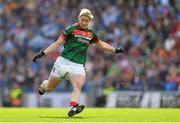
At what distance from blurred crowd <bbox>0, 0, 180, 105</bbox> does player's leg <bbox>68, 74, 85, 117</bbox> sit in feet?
30.6

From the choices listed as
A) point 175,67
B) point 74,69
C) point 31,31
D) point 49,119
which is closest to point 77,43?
point 74,69

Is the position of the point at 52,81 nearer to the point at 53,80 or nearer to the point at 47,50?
the point at 53,80

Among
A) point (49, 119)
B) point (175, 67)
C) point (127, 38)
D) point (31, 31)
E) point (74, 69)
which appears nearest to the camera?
point (49, 119)

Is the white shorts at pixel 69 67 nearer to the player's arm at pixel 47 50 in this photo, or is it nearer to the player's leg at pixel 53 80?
the player's leg at pixel 53 80

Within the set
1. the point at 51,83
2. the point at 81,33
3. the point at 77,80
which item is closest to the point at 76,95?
the point at 77,80

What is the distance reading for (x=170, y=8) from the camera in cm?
3044

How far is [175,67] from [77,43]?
1051 cm

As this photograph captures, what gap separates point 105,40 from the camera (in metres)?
30.2

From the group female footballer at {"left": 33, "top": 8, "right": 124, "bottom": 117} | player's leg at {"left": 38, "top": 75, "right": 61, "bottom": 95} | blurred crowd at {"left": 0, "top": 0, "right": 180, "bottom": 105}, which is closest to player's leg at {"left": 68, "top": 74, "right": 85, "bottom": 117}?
female footballer at {"left": 33, "top": 8, "right": 124, "bottom": 117}

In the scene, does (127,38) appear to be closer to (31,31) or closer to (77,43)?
(31,31)

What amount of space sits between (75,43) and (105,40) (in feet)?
44.4

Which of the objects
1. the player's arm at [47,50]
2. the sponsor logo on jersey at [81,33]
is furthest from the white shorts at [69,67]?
the sponsor logo on jersey at [81,33]

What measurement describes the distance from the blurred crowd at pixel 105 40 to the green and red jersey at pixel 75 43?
9164 mm

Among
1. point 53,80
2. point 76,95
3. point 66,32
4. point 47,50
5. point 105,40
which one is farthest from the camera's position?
point 105,40
